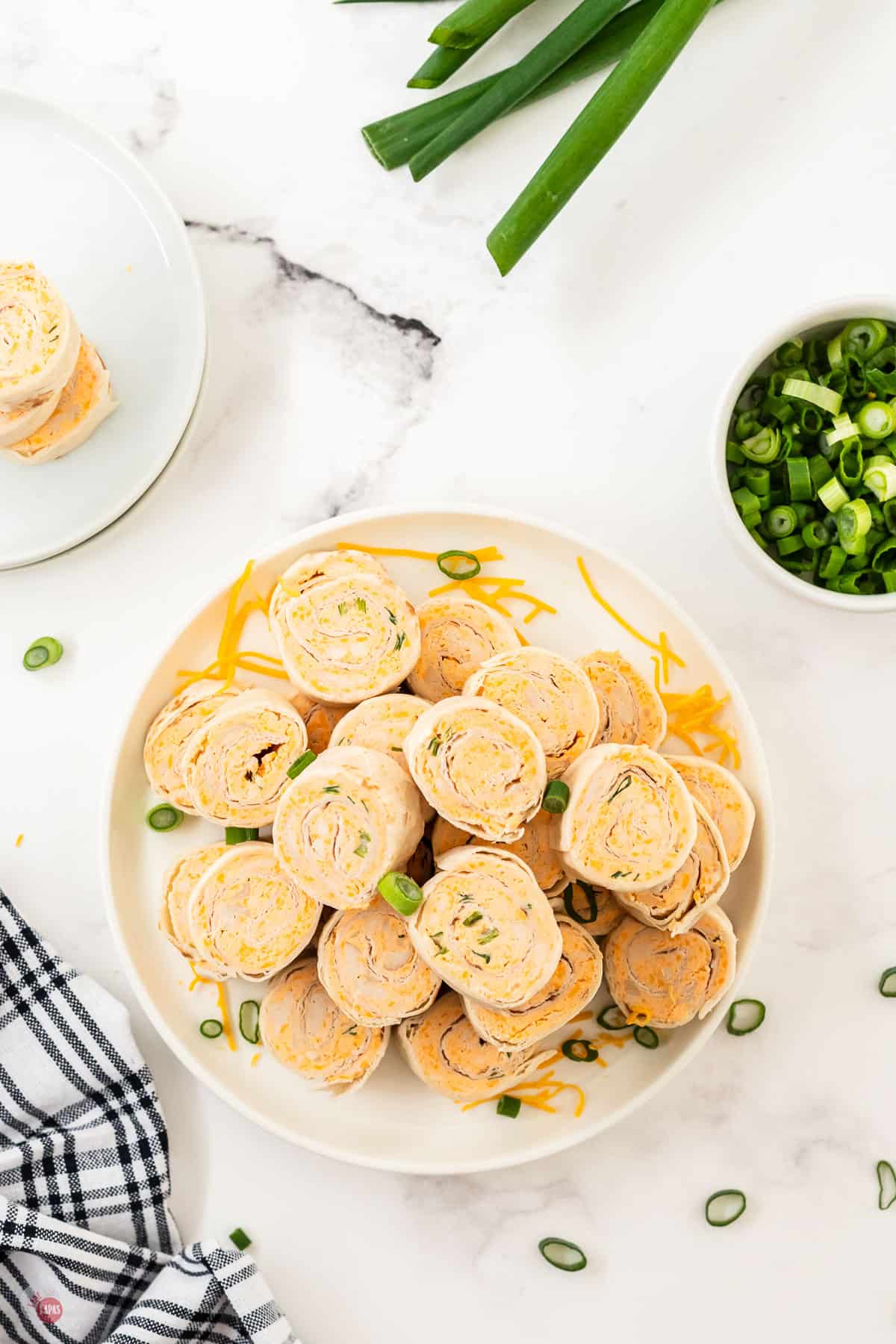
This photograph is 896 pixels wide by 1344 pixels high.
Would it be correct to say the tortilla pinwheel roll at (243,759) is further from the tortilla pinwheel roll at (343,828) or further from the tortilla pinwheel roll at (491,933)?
the tortilla pinwheel roll at (491,933)

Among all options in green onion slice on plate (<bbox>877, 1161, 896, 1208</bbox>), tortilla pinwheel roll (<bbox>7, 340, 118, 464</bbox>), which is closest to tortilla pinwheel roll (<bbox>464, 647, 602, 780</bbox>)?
tortilla pinwheel roll (<bbox>7, 340, 118, 464</bbox>)

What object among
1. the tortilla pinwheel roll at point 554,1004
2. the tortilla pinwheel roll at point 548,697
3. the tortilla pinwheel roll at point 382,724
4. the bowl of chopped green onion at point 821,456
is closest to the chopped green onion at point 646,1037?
the tortilla pinwheel roll at point 554,1004

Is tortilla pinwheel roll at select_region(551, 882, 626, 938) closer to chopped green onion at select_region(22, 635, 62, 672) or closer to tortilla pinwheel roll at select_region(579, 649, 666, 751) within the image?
tortilla pinwheel roll at select_region(579, 649, 666, 751)

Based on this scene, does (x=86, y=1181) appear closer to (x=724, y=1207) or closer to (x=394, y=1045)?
(x=394, y=1045)

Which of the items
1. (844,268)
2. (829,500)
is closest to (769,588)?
(829,500)

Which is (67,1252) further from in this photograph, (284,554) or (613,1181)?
(284,554)
